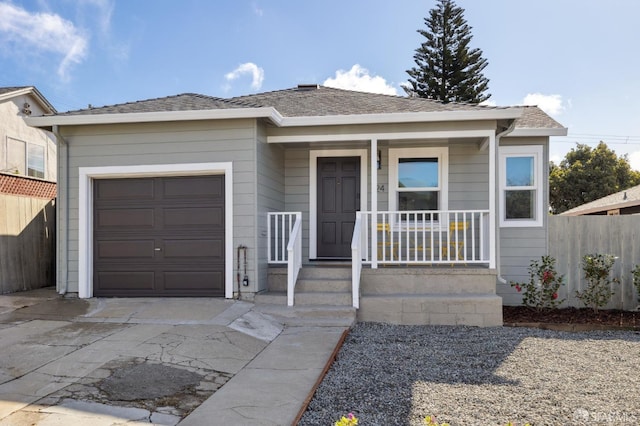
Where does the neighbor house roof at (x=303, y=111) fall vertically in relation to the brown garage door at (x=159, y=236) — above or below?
above

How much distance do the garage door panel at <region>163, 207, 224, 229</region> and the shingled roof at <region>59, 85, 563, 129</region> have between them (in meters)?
1.51

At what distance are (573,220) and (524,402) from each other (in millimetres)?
5635

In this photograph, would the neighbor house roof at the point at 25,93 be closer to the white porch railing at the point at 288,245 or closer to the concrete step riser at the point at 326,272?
the white porch railing at the point at 288,245

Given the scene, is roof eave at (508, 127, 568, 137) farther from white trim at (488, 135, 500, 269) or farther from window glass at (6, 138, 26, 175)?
window glass at (6, 138, 26, 175)

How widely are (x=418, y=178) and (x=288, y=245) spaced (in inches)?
115

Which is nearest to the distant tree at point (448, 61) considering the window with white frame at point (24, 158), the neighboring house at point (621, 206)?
the neighboring house at point (621, 206)

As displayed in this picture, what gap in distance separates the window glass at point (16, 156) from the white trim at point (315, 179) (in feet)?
31.3

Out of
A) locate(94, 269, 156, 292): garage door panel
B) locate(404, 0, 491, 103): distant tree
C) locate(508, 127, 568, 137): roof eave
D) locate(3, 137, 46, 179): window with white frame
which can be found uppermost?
locate(404, 0, 491, 103): distant tree

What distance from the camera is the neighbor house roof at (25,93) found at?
14.0 m

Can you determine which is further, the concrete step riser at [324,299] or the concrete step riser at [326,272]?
the concrete step riser at [326,272]

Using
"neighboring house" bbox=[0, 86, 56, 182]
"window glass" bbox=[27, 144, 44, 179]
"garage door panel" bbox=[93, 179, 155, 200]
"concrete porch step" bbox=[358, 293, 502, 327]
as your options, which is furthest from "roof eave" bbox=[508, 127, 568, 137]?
"window glass" bbox=[27, 144, 44, 179]

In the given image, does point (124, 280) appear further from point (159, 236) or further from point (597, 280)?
point (597, 280)

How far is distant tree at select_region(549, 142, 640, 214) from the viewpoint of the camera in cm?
2741

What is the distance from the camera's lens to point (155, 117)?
7219 mm
